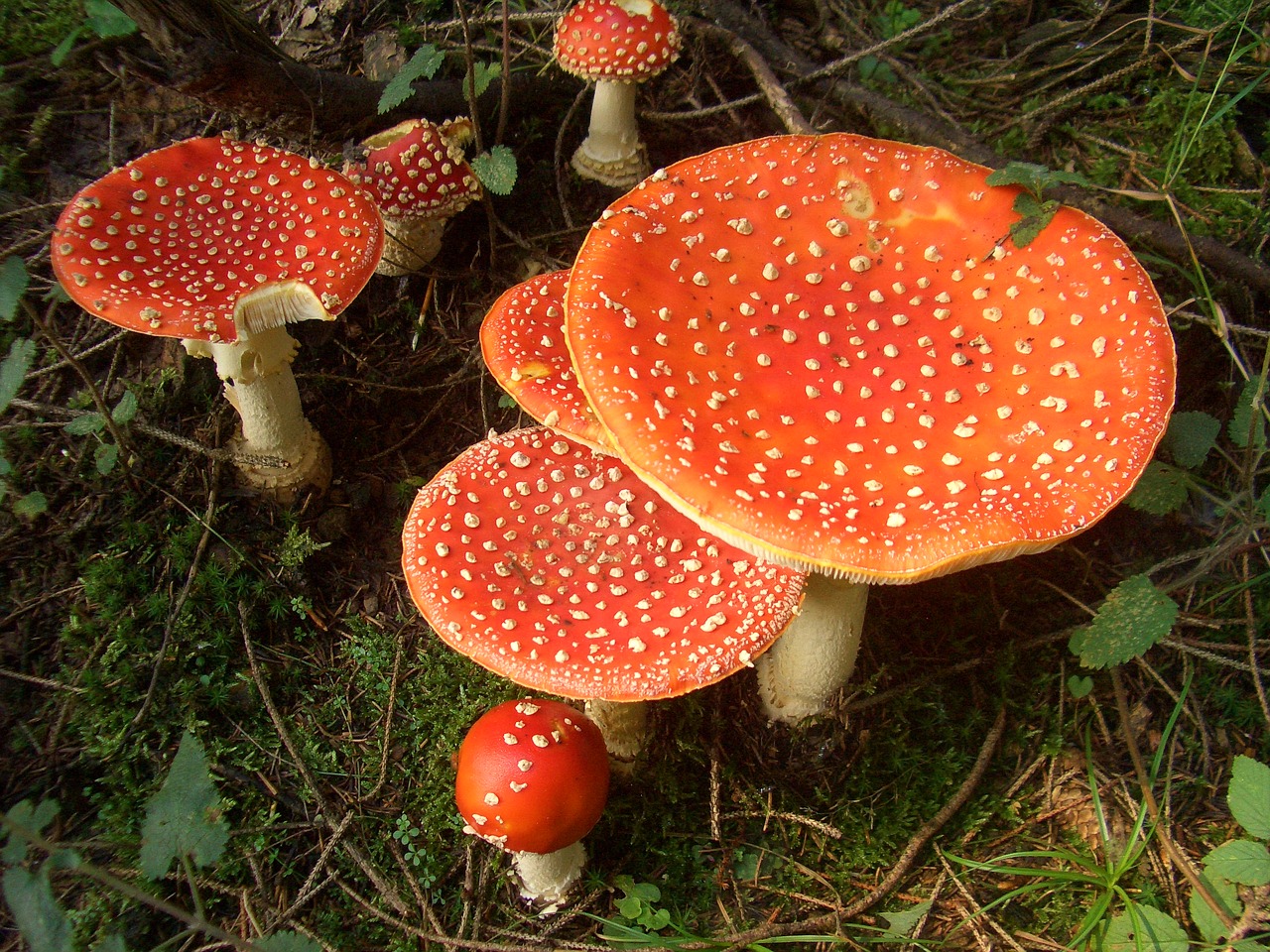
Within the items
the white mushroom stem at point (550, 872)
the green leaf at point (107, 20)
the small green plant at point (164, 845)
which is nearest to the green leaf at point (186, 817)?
the small green plant at point (164, 845)

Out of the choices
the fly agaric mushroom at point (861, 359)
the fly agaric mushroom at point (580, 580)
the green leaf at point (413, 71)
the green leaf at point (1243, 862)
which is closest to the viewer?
the fly agaric mushroom at point (861, 359)

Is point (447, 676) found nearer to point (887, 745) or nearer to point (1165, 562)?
point (887, 745)

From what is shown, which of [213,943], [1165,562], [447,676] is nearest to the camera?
[213,943]

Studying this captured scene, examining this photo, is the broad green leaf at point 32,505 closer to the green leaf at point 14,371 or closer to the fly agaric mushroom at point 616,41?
the green leaf at point 14,371

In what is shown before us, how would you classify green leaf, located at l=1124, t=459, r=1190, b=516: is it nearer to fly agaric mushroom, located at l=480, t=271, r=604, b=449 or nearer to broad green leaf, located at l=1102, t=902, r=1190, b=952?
broad green leaf, located at l=1102, t=902, r=1190, b=952

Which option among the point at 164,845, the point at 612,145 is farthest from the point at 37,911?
the point at 612,145

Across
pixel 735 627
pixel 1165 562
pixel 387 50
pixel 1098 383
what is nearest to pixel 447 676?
pixel 735 627
